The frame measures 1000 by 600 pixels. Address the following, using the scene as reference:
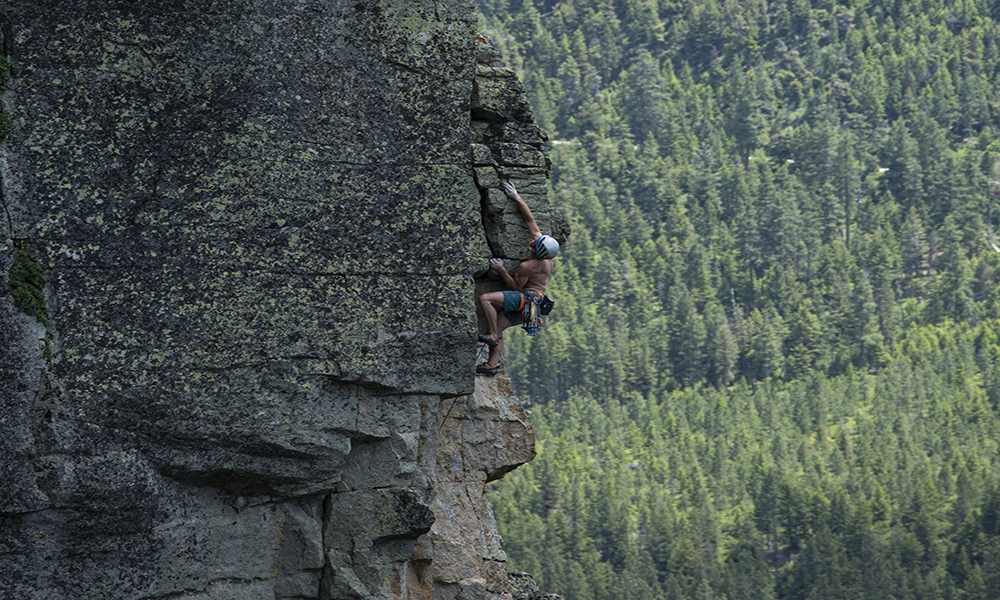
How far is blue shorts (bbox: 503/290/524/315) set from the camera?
63.0 feet

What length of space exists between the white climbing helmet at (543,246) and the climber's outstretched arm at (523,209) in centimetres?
5

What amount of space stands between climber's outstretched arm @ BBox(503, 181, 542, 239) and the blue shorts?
0.49m

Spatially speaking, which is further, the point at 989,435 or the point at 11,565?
the point at 989,435

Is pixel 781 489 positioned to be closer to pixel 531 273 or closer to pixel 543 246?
pixel 531 273

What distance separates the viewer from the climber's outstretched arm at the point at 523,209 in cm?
1880

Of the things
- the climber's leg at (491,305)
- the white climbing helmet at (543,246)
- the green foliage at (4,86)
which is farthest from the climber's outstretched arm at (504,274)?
the green foliage at (4,86)

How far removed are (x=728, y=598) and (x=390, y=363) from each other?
4630 inches

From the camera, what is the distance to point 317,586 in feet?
58.0

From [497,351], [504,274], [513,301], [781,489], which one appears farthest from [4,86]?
[781,489]

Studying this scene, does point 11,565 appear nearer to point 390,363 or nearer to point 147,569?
point 147,569

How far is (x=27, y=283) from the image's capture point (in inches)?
653

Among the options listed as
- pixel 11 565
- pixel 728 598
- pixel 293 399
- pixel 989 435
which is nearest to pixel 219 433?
pixel 293 399

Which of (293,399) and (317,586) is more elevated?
(293,399)

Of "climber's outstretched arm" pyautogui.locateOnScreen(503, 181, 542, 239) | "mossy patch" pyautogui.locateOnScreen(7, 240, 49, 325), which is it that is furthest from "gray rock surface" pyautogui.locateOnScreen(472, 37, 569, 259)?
"mossy patch" pyautogui.locateOnScreen(7, 240, 49, 325)
